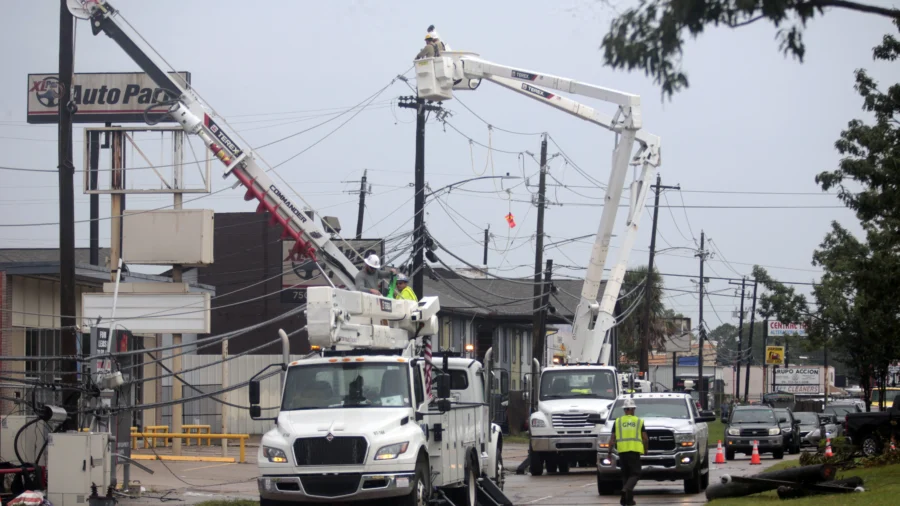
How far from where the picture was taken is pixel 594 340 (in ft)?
96.2

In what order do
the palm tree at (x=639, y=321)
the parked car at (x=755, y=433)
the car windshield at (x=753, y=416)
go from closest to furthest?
the parked car at (x=755, y=433), the car windshield at (x=753, y=416), the palm tree at (x=639, y=321)

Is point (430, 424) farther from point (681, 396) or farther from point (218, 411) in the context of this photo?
point (218, 411)

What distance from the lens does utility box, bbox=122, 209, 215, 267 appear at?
27.4 metres

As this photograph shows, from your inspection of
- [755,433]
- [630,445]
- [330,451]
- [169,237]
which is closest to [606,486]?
[630,445]

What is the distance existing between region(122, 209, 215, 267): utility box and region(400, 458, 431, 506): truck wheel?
1381 cm

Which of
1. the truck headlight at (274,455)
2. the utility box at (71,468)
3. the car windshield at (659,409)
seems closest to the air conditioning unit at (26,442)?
the utility box at (71,468)

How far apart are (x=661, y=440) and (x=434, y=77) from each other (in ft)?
33.6

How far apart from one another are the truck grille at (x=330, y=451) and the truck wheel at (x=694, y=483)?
29.1ft

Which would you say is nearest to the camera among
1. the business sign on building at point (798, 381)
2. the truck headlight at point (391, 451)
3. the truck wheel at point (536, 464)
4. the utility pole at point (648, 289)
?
the truck headlight at point (391, 451)

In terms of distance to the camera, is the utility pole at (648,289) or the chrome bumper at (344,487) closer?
the chrome bumper at (344,487)

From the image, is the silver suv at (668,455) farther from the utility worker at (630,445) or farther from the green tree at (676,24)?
the green tree at (676,24)

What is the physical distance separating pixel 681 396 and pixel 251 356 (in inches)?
894

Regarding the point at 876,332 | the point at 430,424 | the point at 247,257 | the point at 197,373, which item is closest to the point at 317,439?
the point at 430,424

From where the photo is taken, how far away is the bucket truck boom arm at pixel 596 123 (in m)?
26.6
